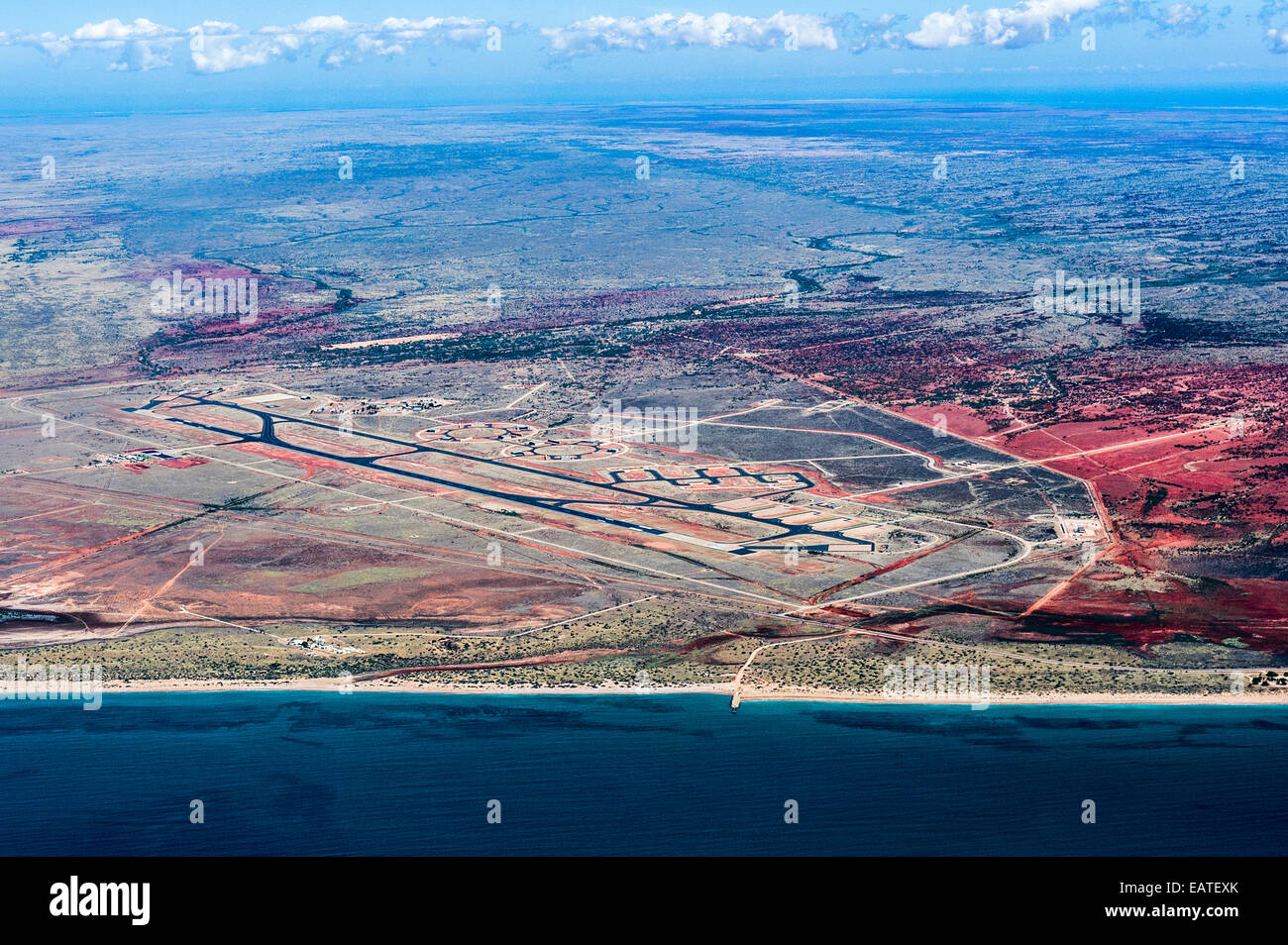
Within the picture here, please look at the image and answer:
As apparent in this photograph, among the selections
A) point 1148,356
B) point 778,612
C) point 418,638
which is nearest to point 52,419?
point 418,638

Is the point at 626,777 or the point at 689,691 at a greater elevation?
the point at 689,691

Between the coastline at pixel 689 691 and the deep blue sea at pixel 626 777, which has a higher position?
the coastline at pixel 689 691

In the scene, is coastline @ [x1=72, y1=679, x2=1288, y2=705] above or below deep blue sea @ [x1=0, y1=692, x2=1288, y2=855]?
above

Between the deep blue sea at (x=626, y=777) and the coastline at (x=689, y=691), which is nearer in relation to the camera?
the deep blue sea at (x=626, y=777)

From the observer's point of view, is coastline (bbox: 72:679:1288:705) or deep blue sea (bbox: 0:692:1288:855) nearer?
deep blue sea (bbox: 0:692:1288:855)
